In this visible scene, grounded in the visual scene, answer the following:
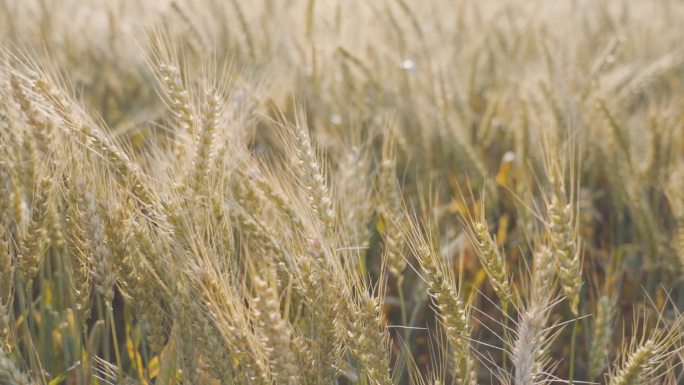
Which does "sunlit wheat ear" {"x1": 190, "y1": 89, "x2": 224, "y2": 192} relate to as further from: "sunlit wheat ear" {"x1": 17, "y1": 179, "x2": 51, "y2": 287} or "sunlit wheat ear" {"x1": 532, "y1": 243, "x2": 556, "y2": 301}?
"sunlit wheat ear" {"x1": 532, "y1": 243, "x2": 556, "y2": 301}

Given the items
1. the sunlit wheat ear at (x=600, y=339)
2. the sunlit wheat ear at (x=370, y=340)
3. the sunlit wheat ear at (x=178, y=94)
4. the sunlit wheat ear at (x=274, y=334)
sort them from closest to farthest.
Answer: the sunlit wheat ear at (x=274, y=334) → the sunlit wheat ear at (x=370, y=340) → the sunlit wheat ear at (x=178, y=94) → the sunlit wheat ear at (x=600, y=339)

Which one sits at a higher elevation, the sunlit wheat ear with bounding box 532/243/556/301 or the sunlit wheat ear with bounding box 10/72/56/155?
the sunlit wheat ear with bounding box 10/72/56/155

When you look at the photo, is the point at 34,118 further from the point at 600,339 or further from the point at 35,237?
the point at 600,339

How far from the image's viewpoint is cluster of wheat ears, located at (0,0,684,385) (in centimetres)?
108

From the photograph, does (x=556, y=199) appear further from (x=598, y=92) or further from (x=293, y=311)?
(x=598, y=92)

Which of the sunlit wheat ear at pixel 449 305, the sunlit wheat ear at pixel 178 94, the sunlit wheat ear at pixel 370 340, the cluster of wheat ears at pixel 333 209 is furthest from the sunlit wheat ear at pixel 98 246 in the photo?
the sunlit wheat ear at pixel 449 305

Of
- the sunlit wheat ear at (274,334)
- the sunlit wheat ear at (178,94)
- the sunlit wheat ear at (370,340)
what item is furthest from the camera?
the sunlit wheat ear at (178,94)

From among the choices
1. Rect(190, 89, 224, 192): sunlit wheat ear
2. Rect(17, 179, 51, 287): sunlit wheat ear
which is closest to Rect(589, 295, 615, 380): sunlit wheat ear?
Rect(190, 89, 224, 192): sunlit wheat ear

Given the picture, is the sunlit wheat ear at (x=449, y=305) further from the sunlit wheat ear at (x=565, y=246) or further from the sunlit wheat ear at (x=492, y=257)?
the sunlit wheat ear at (x=565, y=246)

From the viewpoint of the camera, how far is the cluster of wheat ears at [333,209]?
3.54 feet

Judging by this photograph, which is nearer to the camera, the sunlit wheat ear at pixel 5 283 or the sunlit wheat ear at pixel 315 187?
the sunlit wheat ear at pixel 5 283

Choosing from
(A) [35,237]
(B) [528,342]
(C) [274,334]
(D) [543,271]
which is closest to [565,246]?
(D) [543,271]

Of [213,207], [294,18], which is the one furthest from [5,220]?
[294,18]

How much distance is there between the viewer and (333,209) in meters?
1.23
